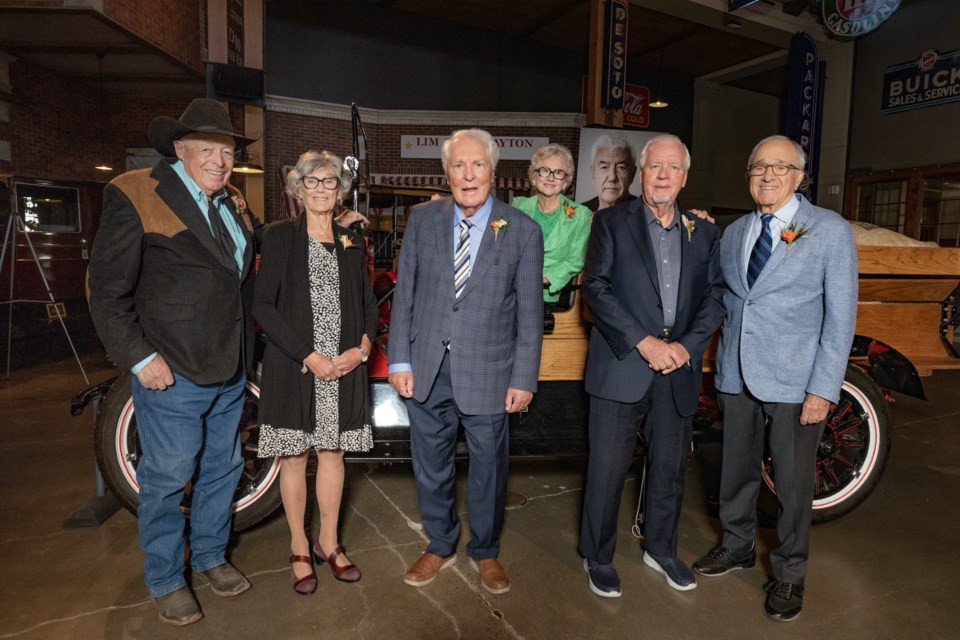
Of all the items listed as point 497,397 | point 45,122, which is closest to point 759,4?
point 497,397

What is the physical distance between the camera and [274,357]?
2254 mm

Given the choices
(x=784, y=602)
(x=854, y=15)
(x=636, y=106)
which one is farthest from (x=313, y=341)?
(x=636, y=106)

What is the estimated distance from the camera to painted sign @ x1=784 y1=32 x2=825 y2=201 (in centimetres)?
1154

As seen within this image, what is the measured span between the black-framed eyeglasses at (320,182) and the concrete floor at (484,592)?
1608 millimetres

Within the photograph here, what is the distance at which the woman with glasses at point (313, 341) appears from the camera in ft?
7.30

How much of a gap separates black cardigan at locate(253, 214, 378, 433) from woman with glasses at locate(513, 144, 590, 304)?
1.18 meters

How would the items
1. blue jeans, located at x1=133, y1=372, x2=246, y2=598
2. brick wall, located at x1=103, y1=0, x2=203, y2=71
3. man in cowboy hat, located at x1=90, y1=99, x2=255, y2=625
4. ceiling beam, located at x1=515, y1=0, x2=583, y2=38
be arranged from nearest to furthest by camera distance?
man in cowboy hat, located at x1=90, y1=99, x2=255, y2=625
blue jeans, located at x1=133, y1=372, x2=246, y2=598
brick wall, located at x1=103, y1=0, x2=203, y2=71
ceiling beam, located at x1=515, y1=0, x2=583, y2=38

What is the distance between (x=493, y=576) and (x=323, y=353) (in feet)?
3.74

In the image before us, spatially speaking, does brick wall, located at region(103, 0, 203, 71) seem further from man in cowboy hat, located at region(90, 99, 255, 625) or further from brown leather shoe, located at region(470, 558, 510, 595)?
brown leather shoe, located at region(470, 558, 510, 595)

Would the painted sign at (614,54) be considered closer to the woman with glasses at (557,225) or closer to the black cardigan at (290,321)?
the woman with glasses at (557,225)

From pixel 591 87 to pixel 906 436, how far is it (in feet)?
22.4

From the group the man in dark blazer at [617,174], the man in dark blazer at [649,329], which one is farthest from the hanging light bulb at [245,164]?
the man in dark blazer at [649,329]

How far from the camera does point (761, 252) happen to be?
90.5 inches

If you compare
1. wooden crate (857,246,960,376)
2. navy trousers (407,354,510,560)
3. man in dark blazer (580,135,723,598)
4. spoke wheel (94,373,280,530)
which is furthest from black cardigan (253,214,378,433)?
wooden crate (857,246,960,376)
